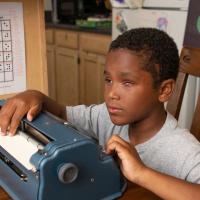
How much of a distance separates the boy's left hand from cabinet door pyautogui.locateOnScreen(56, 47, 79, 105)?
274cm

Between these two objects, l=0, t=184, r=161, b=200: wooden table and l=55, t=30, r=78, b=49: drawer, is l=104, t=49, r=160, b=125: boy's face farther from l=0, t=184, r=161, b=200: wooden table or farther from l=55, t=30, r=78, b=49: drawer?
l=55, t=30, r=78, b=49: drawer

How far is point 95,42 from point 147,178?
2.47 meters

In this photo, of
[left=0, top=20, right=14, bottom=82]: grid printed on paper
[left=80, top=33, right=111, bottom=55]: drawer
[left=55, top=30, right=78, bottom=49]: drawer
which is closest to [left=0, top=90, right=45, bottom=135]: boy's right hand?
[left=0, top=20, right=14, bottom=82]: grid printed on paper

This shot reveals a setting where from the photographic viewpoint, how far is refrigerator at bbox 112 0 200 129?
212 centimetres

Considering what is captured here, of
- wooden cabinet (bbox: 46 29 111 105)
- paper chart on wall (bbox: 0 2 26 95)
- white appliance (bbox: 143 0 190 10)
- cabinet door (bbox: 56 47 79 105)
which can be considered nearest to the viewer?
paper chart on wall (bbox: 0 2 26 95)

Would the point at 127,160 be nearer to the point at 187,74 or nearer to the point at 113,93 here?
the point at 113,93

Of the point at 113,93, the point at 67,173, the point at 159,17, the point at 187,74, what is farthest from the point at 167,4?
the point at 67,173

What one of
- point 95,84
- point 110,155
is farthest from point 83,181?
point 95,84

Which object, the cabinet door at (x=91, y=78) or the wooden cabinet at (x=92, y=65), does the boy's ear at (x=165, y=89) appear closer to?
the wooden cabinet at (x=92, y=65)

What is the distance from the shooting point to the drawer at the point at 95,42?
297 centimetres

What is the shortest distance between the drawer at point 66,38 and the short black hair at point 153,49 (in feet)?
8.01

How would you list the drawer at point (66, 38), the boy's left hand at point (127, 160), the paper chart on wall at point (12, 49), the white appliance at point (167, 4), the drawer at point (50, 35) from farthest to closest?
1. the drawer at point (50, 35)
2. the drawer at point (66, 38)
3. the white appliance at point (167, 4)
4. the paper chart on wall at point (12, 49)
5. the boy's left hand at point (127, 160)

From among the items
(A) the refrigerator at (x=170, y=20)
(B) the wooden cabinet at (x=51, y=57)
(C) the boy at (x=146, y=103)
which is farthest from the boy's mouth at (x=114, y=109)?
(B) the wooden cabinet at (x=51, y=57)

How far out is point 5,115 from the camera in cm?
84
